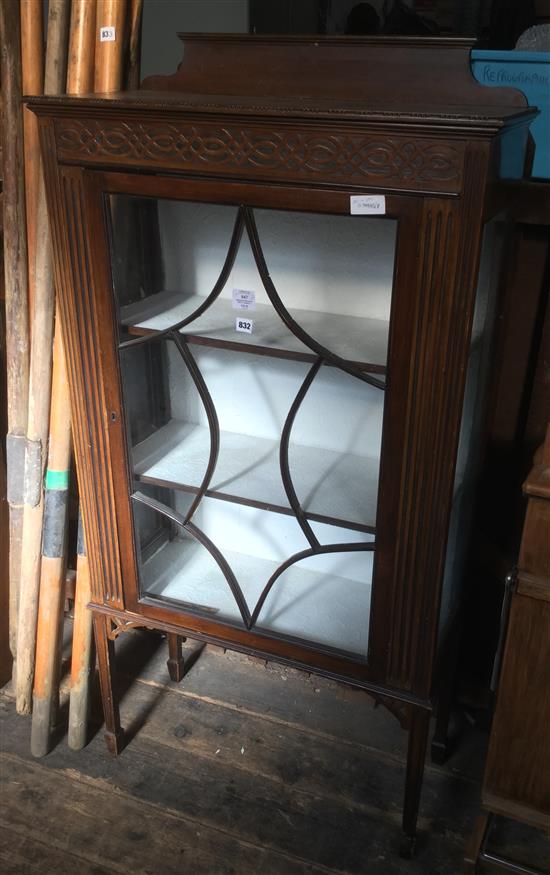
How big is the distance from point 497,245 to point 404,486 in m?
0.39

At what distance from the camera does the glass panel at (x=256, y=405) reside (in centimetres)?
113

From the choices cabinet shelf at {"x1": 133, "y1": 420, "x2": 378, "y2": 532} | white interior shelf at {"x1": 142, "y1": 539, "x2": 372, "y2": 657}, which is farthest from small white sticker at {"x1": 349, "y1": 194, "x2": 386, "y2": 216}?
white interior shelf at {"x1": 142, "y1": 539, "x2": 372, "y2": 657}

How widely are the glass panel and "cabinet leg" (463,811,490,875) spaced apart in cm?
38

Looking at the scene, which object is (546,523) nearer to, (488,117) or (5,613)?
(488,117)

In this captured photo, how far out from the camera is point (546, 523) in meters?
1.10

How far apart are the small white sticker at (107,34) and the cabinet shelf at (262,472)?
65 cm

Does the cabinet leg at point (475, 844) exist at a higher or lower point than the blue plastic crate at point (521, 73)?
lower

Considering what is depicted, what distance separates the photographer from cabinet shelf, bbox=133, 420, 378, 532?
4.10 feet

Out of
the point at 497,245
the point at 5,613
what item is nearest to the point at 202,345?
the point at 497,245

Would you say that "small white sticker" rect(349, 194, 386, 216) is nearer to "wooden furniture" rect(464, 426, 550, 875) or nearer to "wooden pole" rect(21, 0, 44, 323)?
"wooden furniture" rect(464, 426, 550, 875)

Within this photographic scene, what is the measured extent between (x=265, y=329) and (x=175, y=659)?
0.92 m

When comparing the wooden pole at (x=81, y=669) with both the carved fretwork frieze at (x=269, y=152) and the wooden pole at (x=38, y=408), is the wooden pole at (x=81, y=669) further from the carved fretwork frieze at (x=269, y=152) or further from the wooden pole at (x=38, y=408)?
the carved fretwork frieze at (x=269, y=152)

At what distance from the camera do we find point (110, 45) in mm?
1312

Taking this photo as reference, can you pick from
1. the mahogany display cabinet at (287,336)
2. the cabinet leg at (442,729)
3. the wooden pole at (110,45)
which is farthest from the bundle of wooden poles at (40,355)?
the cabinet leg at (442,729)
